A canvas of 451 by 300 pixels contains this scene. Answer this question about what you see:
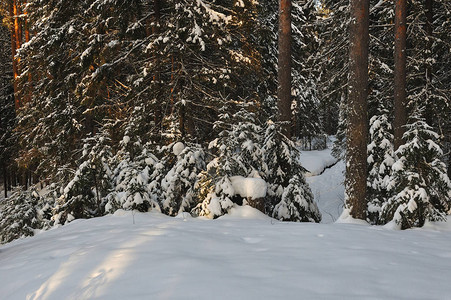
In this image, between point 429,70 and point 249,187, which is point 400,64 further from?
point 249,187

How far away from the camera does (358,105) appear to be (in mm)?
7016

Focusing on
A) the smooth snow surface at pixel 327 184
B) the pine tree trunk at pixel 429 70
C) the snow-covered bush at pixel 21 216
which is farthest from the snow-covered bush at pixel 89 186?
the pine tree trunk at pixel 429 70

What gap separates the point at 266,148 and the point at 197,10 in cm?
409

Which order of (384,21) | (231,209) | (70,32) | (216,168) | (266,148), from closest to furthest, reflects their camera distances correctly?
(231,209)
(216,168)
(266,148)
(70,32)
(384,21)

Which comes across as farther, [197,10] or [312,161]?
[312,161]

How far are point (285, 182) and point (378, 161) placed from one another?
4.02m

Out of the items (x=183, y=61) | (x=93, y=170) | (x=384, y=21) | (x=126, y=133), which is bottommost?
(x=93, y=170)

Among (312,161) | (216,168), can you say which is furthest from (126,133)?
(312,161)

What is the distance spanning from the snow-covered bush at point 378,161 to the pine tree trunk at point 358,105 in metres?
3.18

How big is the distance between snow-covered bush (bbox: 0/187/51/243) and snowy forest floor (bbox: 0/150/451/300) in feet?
23.9

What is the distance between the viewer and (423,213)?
541 cm

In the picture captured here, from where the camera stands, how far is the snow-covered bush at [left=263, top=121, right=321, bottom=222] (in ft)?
24.8

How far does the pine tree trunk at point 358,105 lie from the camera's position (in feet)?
22.8

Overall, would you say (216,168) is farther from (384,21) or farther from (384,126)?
(384,21)
